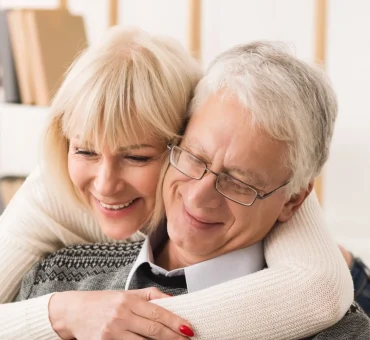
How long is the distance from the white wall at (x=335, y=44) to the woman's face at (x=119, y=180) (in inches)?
58.8

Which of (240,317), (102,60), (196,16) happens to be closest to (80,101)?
(102,60)

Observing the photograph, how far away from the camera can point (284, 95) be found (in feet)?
4.63

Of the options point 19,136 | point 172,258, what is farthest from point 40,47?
point 172,258

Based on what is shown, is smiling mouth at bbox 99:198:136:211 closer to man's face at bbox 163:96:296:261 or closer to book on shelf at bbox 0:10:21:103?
man's face at bbox 163:96:296:261

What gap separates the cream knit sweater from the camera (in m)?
1.38

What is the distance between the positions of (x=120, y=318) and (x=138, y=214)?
374mm

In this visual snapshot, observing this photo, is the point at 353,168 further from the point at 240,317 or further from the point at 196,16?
the point at 240,317

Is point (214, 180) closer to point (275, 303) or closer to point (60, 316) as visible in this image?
point (275, 303)

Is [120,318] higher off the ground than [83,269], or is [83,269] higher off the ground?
[120,318]

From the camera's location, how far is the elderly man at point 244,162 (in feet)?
4.65

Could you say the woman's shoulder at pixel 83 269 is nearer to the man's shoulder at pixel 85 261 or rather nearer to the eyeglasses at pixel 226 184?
the man's shoulder at pixel 85 261

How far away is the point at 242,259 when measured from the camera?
1.57 meters

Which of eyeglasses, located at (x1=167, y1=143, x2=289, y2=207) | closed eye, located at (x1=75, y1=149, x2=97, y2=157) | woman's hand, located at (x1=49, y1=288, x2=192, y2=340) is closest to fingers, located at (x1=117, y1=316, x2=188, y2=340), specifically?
woman's hand, located at (x1=49, y1=288, x2=192, y2=340)

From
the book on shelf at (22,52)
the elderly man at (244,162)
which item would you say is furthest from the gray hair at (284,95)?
the book on shelf at (22,52)
